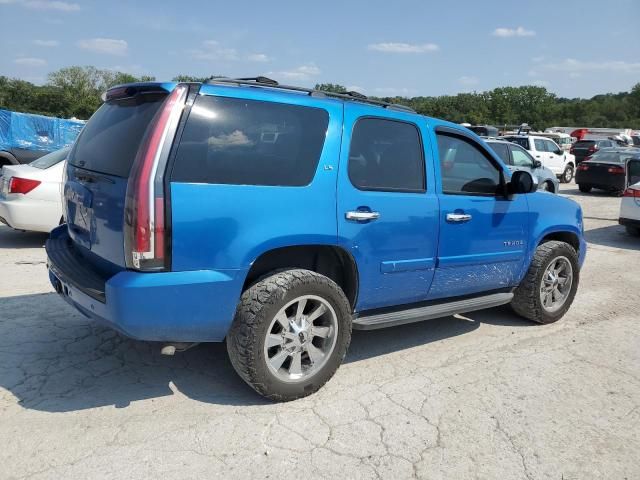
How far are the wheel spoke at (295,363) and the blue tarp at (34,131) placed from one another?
18.1 m

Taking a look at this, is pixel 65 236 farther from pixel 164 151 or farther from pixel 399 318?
pixel 399 318

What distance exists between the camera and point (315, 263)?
12.4 feet

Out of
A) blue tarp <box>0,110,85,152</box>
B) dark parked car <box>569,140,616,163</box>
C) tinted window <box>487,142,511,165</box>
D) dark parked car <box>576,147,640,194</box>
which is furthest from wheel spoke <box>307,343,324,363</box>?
dark parked car <box>569,140,616,163</box>

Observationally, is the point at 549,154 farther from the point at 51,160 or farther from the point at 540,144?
the point at 51,160

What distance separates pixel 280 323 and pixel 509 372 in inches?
74.2

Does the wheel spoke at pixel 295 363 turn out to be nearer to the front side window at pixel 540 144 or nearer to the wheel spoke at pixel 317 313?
the wheel spoke at pixel 317 313

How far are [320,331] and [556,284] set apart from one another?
2923 mm

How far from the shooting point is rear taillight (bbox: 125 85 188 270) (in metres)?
2.87

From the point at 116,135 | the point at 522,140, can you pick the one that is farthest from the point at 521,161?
the point at 116,135

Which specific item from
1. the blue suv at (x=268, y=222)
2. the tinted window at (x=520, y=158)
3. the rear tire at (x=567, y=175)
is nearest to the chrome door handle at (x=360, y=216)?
the blue suv at (x=268, y=222)

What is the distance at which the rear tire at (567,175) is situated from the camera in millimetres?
21469

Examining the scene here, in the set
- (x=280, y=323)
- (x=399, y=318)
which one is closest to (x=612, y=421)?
(x=399, y=318)

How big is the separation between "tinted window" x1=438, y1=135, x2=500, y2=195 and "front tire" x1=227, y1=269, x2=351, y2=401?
1423mm

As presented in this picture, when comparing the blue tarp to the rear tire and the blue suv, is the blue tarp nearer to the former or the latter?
the blue suv
